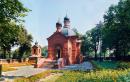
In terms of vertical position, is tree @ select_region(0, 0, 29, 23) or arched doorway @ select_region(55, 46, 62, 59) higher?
tree @ select_region(0, 0, 29, 23)

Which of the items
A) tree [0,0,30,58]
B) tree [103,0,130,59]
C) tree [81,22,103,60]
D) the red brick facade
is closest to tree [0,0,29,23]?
tree [0,0,30,58]

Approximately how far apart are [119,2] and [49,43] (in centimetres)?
1807

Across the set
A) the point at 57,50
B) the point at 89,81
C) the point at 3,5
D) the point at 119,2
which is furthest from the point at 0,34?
the point at 119,2

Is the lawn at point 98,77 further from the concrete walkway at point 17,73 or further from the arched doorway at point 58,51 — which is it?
the arched doorway at point 58,51

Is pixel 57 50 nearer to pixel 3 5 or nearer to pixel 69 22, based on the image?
pixel 69 22

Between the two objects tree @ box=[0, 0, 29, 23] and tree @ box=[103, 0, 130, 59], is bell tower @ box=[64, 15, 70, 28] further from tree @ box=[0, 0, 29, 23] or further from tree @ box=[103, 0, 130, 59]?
tree @ box=[0, 0, 29, 23]

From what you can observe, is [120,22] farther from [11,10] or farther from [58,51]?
[11,10]

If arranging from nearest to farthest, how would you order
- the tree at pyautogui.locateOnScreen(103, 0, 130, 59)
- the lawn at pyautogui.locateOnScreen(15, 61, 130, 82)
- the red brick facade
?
the lawn at pyautogui.locateOnScreen(15, 61, 130, 82)
the tree at pyautogui.locateOnScreen(103, 0, 130, 59)
the red brick facade

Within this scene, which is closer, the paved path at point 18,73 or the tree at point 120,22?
the paved path at point 18,73

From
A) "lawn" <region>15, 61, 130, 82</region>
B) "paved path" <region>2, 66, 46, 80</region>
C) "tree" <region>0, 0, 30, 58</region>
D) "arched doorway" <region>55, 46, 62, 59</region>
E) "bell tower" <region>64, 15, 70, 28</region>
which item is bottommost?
"paved path" <region>2, 66, 46, 80</region>

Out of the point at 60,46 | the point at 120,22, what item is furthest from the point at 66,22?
the point at 120,22

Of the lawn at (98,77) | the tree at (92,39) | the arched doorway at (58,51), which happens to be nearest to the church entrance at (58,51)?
the arched doorway at (58,51)

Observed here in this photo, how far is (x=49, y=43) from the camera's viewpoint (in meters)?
64.8

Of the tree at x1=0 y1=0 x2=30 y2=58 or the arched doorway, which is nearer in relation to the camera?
the tree at x1=0 y1=0 x2=30 y2=58
